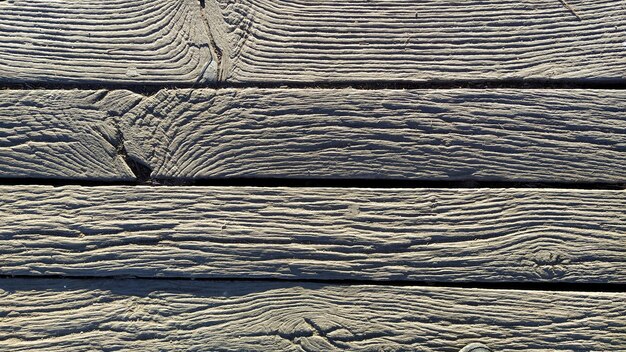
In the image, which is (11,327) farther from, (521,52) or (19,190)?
(521,52)

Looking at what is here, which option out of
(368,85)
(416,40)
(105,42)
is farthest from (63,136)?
(416,40)

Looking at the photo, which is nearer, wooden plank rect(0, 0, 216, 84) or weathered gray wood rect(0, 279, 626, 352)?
weathered gray wood rect(0, 279, 626, 352)

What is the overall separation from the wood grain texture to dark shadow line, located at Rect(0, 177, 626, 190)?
0.07ft

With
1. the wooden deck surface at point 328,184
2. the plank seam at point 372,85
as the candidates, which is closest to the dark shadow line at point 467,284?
the wooden deck surface at point 328,184

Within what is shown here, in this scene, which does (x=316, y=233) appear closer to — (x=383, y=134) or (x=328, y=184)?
(x=328, y=184)

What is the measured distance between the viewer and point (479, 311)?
1534 millimetres

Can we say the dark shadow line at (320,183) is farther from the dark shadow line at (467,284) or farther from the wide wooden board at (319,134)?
the dark shadow line at (467,284)

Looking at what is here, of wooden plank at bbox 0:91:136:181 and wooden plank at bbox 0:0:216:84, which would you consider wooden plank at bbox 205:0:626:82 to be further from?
wooden plank at bbox 0:91:136:181

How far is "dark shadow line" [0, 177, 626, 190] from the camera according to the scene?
1557mm

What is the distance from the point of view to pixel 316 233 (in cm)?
156

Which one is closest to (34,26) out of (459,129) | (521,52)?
(459,129)

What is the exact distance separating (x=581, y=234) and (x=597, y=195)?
0.12 m

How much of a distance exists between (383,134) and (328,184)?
22 cm

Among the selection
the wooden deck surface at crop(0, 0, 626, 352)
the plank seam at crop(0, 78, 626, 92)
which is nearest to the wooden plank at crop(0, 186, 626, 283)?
the wooden deck surface at crop(0, 0, 626, 352)
